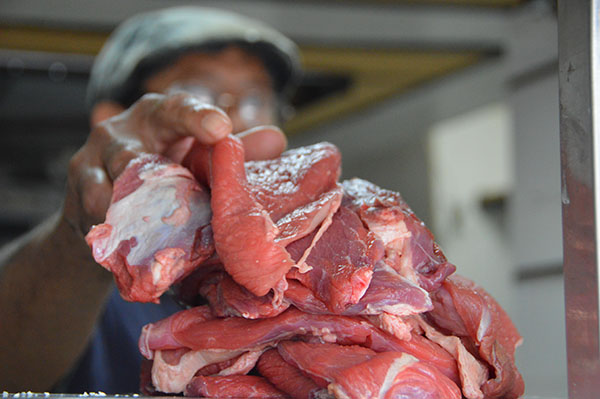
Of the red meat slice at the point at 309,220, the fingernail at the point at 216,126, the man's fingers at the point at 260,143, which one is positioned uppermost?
the fingernail at the point at 216,126

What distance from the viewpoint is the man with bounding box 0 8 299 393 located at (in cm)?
148

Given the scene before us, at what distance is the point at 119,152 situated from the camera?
1.45 meters

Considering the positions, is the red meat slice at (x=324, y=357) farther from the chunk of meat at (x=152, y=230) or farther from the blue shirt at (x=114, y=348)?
the blue shirt at (x=114, y=348)

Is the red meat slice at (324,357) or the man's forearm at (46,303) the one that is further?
the man's forearm at (46,303)

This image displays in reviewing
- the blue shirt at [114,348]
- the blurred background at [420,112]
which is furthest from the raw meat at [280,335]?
the blurred background at [420,112]

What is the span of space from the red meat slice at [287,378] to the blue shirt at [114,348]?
140cm

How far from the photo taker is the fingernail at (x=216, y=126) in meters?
1.25

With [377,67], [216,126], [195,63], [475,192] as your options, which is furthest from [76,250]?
[475,192]

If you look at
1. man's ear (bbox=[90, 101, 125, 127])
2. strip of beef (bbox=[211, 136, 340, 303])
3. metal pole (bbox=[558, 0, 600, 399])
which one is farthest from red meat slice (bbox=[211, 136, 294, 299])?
man's ear (bbox=[90, 101, 125, 127])

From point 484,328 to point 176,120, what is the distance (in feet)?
2.56

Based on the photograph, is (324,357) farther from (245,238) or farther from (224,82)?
(224,82)

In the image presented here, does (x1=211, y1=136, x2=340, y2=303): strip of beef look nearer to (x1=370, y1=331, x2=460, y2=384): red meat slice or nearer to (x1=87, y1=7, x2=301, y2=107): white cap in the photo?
(x1=370, y1=331, x2=460, y2=384): red meat slice

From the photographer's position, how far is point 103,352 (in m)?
2.67

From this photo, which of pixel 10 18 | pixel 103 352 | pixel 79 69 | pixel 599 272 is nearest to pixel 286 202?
pixel 599 272
